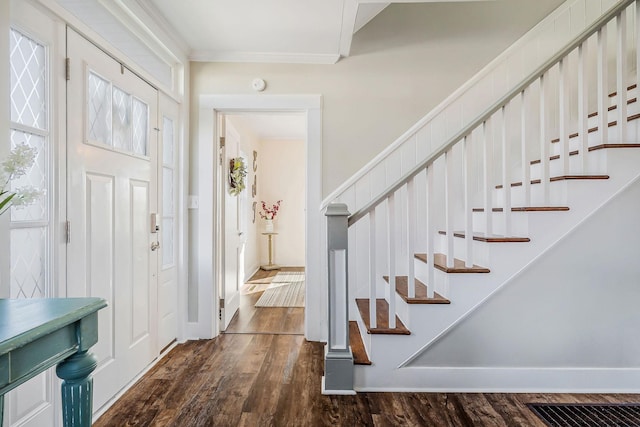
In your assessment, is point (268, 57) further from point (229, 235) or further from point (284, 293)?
point (284, 293)

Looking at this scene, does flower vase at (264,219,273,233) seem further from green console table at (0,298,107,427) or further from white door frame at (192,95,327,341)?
green console table at (0,298,107,427)

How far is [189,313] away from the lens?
2922 millimetres

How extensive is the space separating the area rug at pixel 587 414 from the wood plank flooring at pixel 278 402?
6cm

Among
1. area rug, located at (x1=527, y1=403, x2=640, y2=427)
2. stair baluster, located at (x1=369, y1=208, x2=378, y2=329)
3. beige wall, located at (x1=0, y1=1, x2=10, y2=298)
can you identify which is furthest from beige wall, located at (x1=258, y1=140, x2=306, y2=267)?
beige wall, located at (x1=0, y1=1, x2=10, y2=298)

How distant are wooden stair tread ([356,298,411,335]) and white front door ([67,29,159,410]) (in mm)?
1447

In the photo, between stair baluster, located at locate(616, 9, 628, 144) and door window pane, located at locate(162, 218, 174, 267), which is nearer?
stair baluster, located at locate(616, 9, 628, 144)

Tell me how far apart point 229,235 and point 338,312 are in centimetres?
162

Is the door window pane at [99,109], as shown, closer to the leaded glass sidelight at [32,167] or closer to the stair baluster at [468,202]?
the leaded glass sidelight at [32,167]

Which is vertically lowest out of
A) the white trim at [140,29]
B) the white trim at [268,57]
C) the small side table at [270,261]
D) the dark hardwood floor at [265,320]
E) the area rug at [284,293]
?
the dark hardwood floor at [265,320]

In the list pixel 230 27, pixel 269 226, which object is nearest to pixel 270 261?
pixel 269 226

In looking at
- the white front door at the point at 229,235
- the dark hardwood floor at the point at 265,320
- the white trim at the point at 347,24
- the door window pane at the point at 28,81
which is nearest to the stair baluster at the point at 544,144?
the white trim at the point at 347,24

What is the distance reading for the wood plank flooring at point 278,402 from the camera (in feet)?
5.81

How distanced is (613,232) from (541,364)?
0.86m

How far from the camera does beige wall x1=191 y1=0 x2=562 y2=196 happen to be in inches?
114
